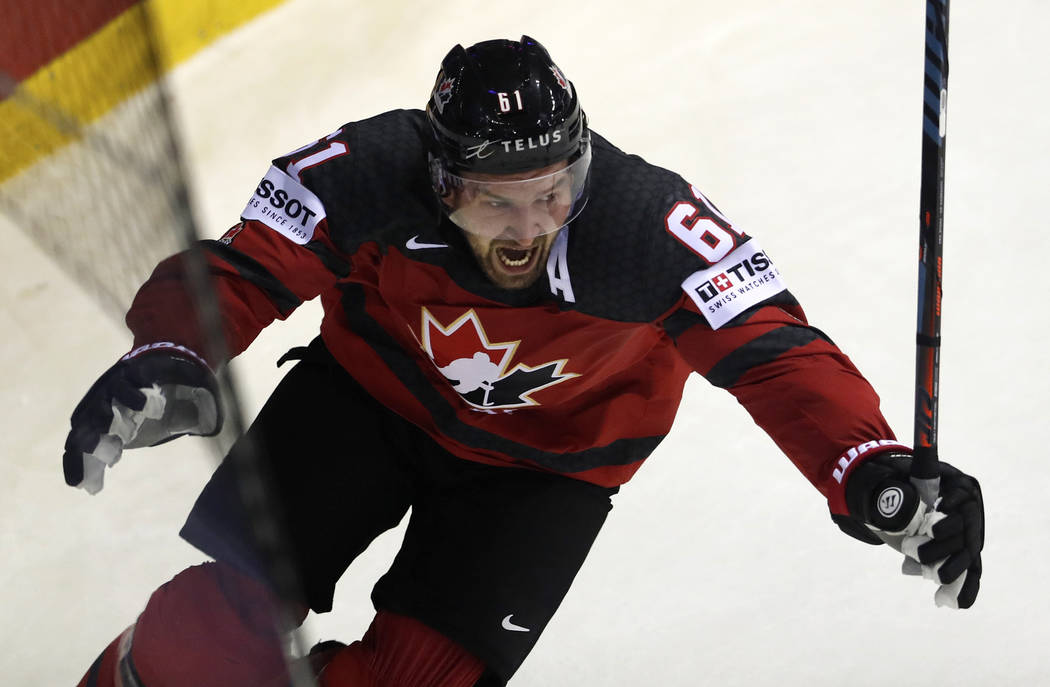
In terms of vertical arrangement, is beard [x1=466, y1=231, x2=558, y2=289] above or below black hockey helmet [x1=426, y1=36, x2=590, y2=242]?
below

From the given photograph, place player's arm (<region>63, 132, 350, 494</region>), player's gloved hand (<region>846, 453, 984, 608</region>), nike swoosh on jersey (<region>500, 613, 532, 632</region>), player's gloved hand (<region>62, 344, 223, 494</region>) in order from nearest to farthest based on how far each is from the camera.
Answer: player's arm (<region>63, 132, 350, 494</region>) → player's gloved hand (<region>62, 344, 223, 494</region>) → player's gloved hand (<region>846, 453, 984, 608</region>) → nike swoosh on jersey (<region>500, 613, 532, 632</region>)

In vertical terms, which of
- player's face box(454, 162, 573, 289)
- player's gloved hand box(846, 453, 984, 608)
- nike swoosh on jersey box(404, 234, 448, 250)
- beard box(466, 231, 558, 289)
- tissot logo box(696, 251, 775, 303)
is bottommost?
player's gloved hand box(846, 453, 984, 608)

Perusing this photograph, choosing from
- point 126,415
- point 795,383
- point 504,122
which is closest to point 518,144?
point 504,122

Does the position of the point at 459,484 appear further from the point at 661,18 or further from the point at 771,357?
the point at 661,18

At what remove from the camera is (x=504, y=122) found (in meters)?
1.79

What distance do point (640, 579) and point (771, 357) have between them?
0.92 metres

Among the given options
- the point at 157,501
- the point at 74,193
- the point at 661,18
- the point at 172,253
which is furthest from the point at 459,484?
the point at 661,18

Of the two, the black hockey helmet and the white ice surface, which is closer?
the black hockey helmet

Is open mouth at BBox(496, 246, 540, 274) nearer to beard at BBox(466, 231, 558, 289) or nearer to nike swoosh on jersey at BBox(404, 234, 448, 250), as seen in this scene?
beard at BBox(466, 231, 558, 289)

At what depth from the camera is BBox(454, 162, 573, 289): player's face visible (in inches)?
70.9

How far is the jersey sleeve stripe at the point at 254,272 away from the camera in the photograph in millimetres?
1866

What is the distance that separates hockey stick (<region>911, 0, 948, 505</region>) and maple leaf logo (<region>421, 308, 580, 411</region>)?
0.53 meters

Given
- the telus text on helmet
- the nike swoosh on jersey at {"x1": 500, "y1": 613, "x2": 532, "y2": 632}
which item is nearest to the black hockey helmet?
the telus text on helmet

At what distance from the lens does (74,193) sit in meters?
1.22
